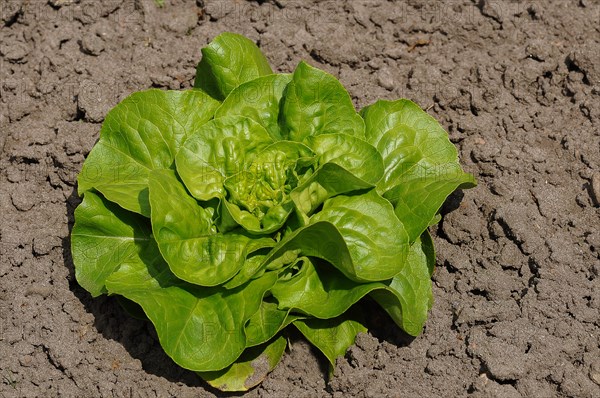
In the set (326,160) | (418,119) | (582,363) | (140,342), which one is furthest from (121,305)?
(582,363)

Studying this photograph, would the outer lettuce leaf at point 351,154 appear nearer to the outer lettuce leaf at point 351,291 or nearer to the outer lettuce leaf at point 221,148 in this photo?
the outer lettuce leaf at point 221,148

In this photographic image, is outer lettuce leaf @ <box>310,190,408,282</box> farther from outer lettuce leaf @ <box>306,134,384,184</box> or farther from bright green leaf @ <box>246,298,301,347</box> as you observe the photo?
bright green leaf @ <box>246,298,301,347</box>

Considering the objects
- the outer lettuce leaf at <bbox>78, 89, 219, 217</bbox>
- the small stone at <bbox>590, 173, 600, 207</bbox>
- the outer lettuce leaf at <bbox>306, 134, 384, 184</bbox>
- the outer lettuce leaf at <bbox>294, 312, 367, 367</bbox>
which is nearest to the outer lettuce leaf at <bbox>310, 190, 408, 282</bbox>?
the outer lettuce leaf at <bbox>306, 134, 384, 184</bbox>

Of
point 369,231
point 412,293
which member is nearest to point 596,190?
point 412,293

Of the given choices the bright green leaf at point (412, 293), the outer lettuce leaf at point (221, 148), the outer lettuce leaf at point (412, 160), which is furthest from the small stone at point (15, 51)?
the bright green leaf at point (412, 293)

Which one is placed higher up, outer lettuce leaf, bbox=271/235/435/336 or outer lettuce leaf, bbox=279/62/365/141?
outer lettuce leaf, bbox=279/62/365/141

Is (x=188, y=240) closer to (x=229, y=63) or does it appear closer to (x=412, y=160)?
(x=229, y=63)
